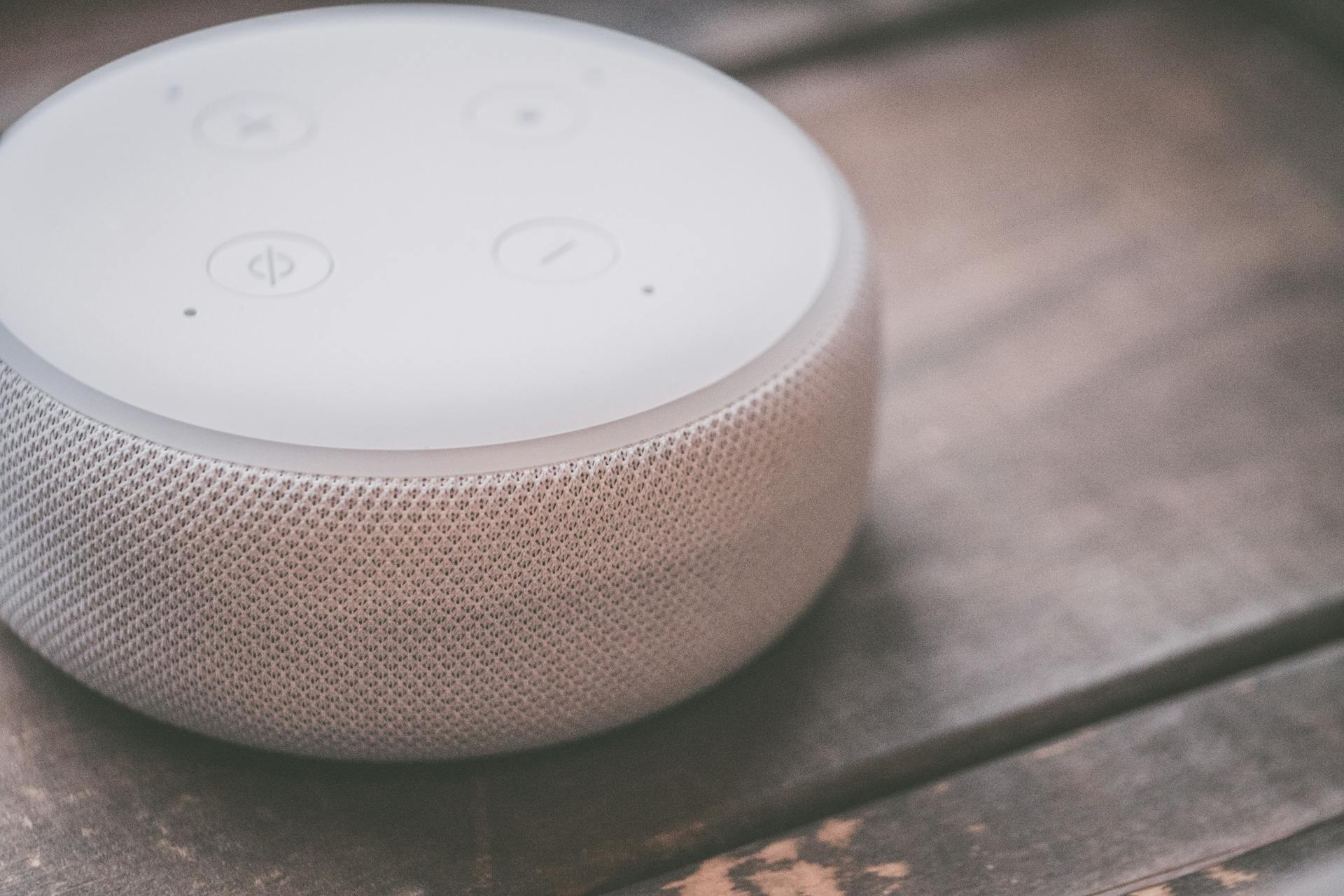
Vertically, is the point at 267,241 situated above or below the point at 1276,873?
above

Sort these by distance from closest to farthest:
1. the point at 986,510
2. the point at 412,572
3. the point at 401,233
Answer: the point at 412,572
the point at 401,233
the point at 986,510

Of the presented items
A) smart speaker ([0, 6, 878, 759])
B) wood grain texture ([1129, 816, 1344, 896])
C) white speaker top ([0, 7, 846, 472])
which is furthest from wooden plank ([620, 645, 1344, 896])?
white speaker top ([0, 7, 846, 472])

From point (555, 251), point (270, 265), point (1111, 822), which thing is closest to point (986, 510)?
point (1111, 822)

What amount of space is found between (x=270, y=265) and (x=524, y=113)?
7.3 inches

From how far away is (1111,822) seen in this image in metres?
0.67

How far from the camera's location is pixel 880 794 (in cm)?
68

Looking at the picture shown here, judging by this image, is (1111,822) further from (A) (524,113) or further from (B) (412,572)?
(A) (524,113)

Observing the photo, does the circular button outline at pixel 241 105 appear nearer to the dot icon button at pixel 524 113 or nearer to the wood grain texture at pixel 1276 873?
the dot icon button at pixel 524 113

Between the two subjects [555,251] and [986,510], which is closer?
[555,251]

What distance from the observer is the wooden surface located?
64cm

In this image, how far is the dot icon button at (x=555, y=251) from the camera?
626 mm

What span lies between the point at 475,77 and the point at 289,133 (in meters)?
0.12

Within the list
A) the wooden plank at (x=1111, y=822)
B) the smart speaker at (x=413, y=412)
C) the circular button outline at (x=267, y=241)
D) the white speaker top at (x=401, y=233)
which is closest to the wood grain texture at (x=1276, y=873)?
the wooden plank at (x=1111, y=822)

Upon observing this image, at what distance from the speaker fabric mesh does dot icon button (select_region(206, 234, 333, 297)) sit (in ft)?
0.32
